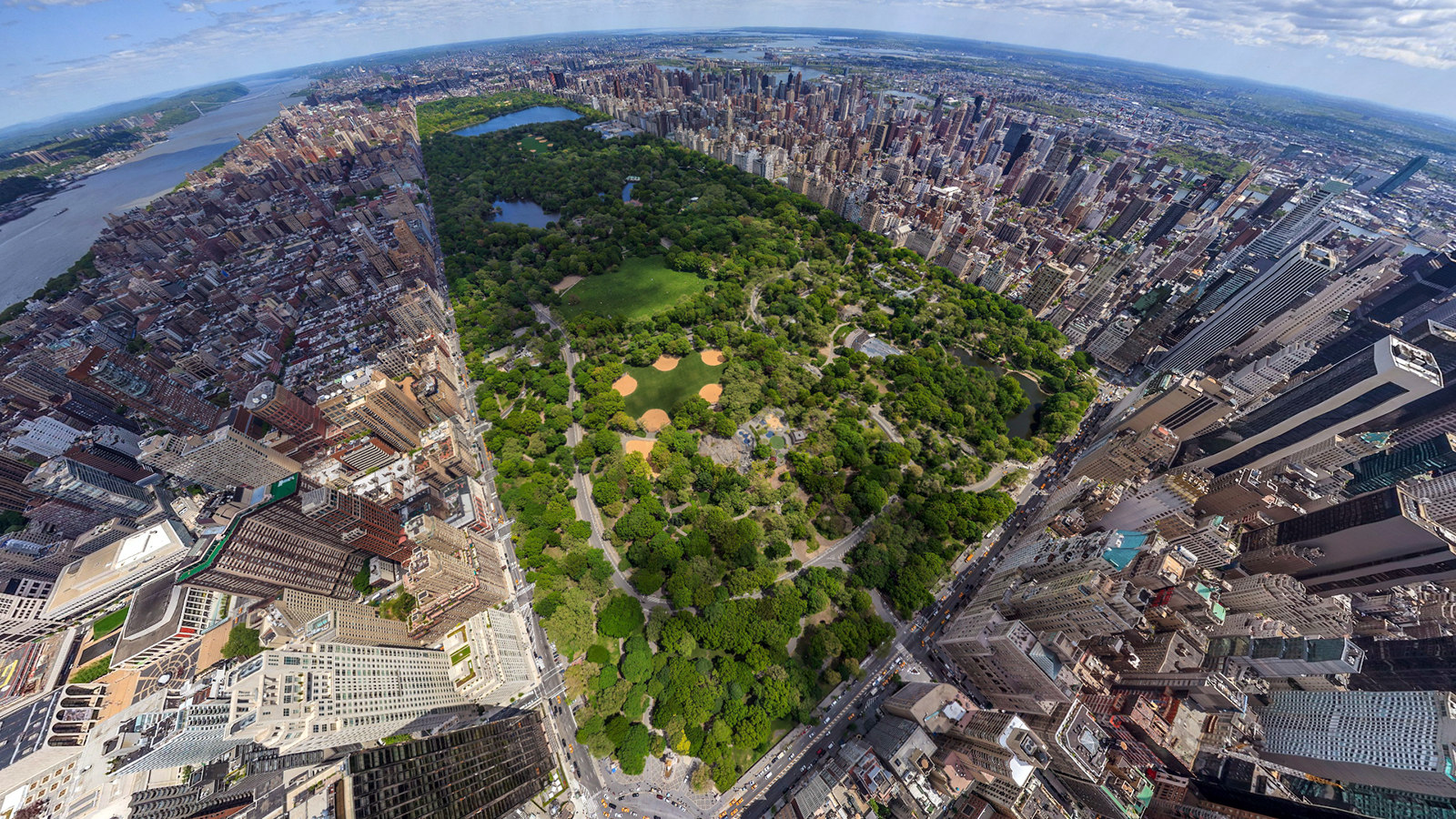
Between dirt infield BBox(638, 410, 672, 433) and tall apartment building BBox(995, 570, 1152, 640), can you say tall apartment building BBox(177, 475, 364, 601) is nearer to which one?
dirt infield BBox(638, 410, 672, 433)

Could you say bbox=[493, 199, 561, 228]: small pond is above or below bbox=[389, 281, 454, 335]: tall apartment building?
above

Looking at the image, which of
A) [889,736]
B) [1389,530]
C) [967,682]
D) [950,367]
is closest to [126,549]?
[889,736]

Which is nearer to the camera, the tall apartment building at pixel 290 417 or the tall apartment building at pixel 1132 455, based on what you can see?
the tall apartment building at pixel 1132 455

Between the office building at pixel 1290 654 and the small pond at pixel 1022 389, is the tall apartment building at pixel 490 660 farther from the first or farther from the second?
the small pond at pixel 1022 389

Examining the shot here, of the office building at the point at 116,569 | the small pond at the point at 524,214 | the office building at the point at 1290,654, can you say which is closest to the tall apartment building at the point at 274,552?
the office building at the point at 116,569

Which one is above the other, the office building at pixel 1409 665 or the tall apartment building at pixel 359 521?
the tall apartment building at pixel 359 521

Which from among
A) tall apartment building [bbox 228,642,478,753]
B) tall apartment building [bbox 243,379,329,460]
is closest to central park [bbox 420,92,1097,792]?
tall apartment building [bbox 228,642,478,753]
